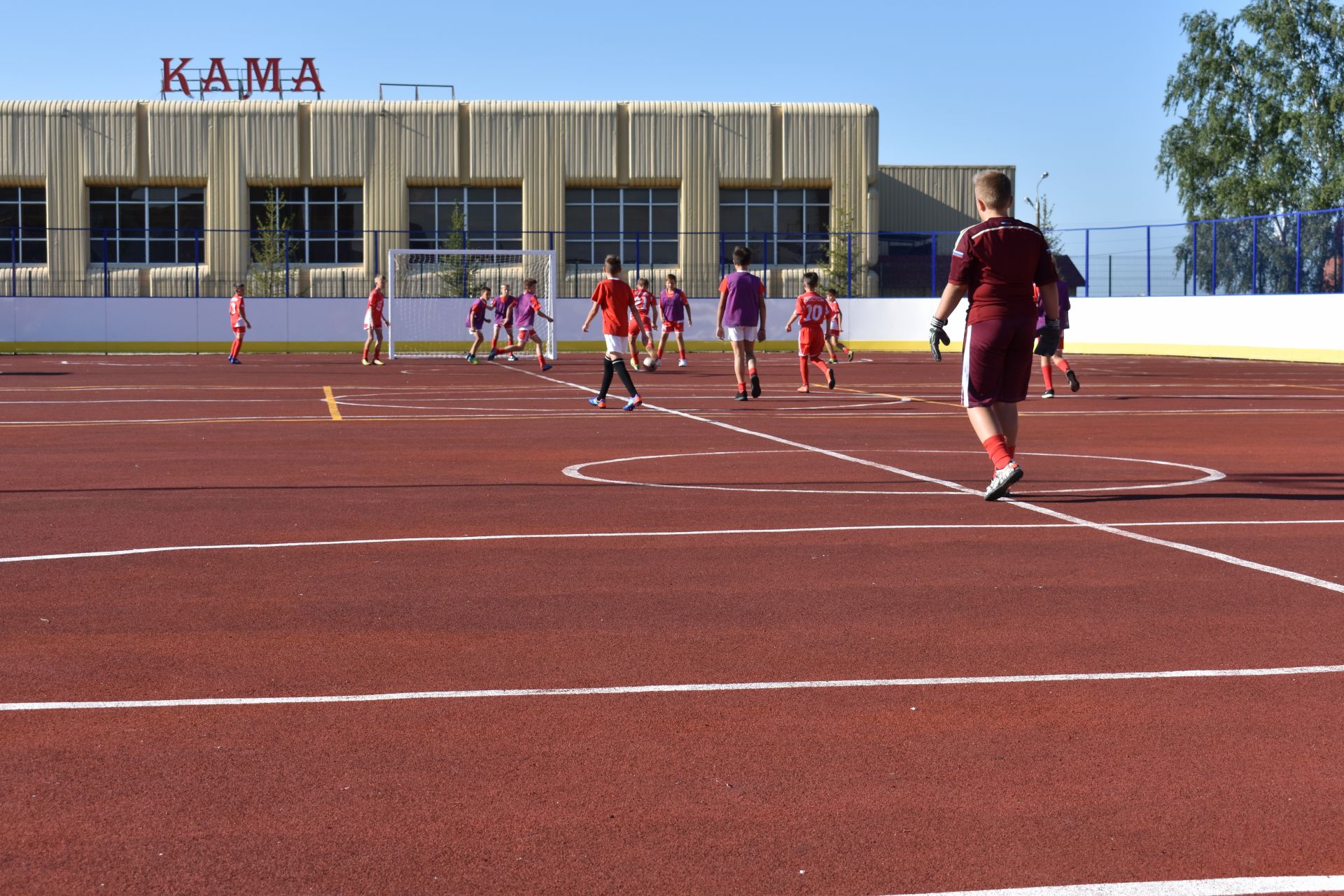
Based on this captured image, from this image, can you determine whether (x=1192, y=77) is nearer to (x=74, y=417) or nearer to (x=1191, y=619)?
(x=74, y=417)

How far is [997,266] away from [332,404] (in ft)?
42.1

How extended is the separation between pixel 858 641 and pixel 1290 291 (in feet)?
115

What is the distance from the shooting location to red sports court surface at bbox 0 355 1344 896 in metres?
4.02

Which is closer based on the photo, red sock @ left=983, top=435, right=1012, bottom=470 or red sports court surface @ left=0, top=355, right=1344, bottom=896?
red sports court surface @ left=0, top=355, right=1344, bottom=896

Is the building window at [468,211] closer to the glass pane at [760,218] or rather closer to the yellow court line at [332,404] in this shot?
the glass pane at [760,218]

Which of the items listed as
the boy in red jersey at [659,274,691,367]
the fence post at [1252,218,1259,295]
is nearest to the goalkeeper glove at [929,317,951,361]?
the boy in red jersey at [659,274,691,367]

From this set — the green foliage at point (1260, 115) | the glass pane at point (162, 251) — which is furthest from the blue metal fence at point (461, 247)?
the green foliage at point (1260, 115)

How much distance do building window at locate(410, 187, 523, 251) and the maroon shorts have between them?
153ft

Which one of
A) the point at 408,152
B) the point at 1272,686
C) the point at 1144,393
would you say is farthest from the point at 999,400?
the point at 408,152

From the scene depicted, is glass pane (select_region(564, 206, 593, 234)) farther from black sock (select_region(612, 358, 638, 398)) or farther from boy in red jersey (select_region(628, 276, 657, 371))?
black sock (select_region(612, 358, 638, 398))

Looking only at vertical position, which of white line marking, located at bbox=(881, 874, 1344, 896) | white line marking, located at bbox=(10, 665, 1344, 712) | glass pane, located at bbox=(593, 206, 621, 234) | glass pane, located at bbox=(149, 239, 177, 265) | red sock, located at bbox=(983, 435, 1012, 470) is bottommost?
white line marking, located at bbox=(881, 874, 1344, 896)

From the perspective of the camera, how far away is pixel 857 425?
17.7 meters

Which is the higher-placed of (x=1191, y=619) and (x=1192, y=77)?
(x=1192, y=77)

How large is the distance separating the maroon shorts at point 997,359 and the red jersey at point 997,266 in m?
0.06
